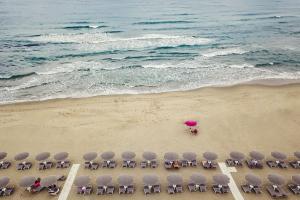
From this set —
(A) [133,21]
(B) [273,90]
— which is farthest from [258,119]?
(A) [133,21]

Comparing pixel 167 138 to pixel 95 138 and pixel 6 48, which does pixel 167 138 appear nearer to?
pixel 95 138

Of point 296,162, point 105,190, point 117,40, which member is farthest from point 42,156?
point 117,40

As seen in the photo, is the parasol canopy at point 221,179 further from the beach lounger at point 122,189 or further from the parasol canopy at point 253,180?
the beach lounger at point 122,189

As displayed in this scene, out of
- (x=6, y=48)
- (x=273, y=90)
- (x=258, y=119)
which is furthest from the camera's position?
(x=6, y=48)

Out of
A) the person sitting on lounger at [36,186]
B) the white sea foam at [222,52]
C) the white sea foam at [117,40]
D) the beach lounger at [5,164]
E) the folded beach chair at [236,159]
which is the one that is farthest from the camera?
the white sea foam at [117,40]

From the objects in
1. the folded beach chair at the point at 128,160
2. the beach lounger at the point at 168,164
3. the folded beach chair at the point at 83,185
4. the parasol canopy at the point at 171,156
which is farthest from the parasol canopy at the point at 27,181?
the parasol canopy at the point at 171,156
